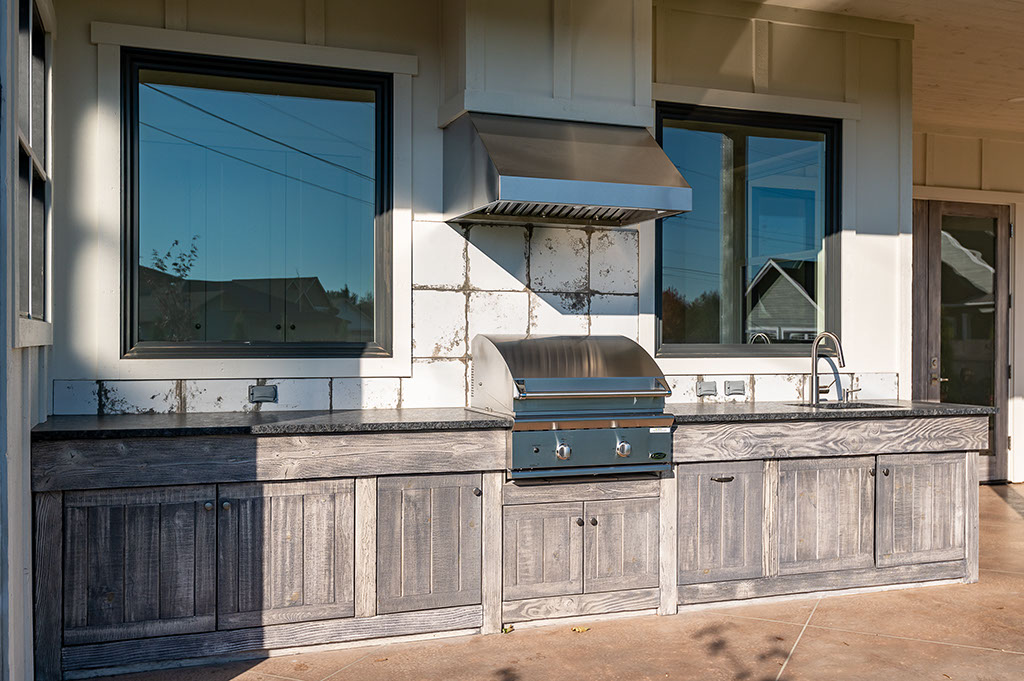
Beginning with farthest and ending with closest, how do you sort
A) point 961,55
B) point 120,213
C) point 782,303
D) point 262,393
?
point 961,55 < point 782,303 < point 262,393 < point 120,213

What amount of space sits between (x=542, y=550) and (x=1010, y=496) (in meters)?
4.56

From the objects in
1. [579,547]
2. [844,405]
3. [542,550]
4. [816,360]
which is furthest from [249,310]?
[844,405]

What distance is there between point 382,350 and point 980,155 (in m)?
5.29

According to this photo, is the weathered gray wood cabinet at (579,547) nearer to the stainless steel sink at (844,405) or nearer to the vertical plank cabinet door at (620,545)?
the vertical plank cabinet door at (620,545)

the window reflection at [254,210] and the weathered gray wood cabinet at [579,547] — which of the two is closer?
the weathered gray wood cabinet at [579,547]

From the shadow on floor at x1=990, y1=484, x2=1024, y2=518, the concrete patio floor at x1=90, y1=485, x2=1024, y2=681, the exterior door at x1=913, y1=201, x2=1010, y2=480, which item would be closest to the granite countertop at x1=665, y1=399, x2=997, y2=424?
the concrete patio floor at x1=90, y1=485, x2=1024, y2=681

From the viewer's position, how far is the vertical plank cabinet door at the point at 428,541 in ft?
11.5

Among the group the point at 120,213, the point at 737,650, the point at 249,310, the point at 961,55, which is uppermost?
the point at 961,55

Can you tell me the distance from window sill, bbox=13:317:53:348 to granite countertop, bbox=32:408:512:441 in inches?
12.2

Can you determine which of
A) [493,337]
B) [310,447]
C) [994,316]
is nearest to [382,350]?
[493,337]

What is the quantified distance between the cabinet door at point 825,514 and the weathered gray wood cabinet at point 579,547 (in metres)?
0.66

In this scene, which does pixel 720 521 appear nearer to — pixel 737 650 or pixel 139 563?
pixel 737 650

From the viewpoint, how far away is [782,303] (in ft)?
16.0

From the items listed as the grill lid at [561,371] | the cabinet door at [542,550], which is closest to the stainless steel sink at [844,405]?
the grill lid at [561,371]
